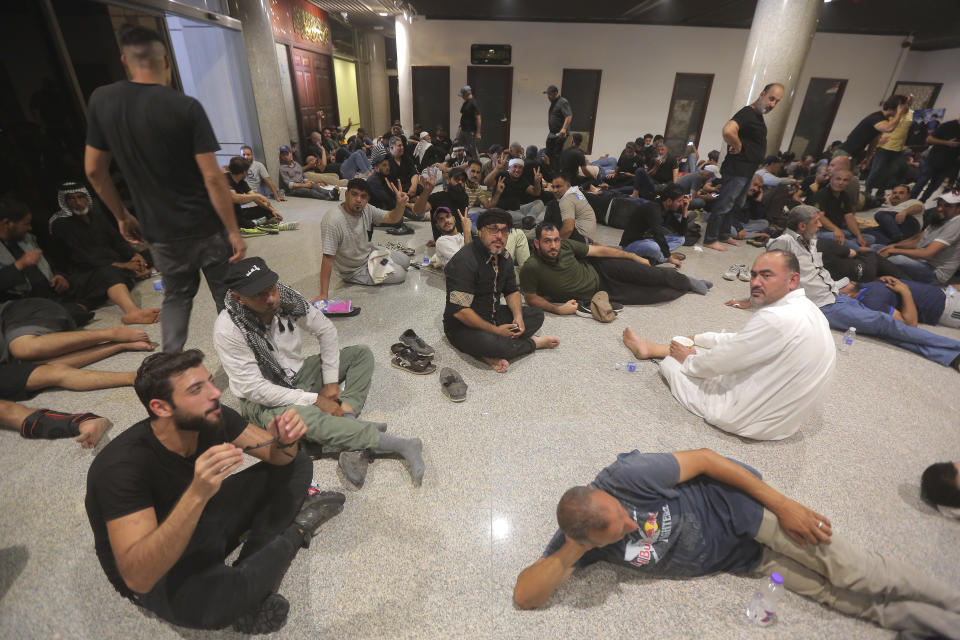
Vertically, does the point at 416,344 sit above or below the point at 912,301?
below

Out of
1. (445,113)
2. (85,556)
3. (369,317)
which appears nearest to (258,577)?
(85,556)

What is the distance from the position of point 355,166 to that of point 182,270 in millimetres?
6481

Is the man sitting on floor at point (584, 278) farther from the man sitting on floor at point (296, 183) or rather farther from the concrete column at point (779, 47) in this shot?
the man sitting on floor at point (296, 183)

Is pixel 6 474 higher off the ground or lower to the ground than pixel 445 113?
lower

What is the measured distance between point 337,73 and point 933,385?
571 inches

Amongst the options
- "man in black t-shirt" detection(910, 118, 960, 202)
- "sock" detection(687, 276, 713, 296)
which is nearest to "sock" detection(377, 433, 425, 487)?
"sock" detection(687, 276, 713, 296)

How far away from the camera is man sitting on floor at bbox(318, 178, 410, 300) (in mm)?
3781

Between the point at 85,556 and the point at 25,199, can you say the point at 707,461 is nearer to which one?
the point at 85,556

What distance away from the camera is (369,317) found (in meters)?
3.76

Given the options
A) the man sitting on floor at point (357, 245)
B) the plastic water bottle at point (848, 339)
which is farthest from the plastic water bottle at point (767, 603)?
the man sitting on floor at point (357, 245)

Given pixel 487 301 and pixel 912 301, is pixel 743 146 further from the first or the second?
pixel 487 301

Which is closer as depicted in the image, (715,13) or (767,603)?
(767,603)

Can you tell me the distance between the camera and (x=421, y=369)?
297cm

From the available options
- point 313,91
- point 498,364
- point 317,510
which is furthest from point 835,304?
point 313,91
